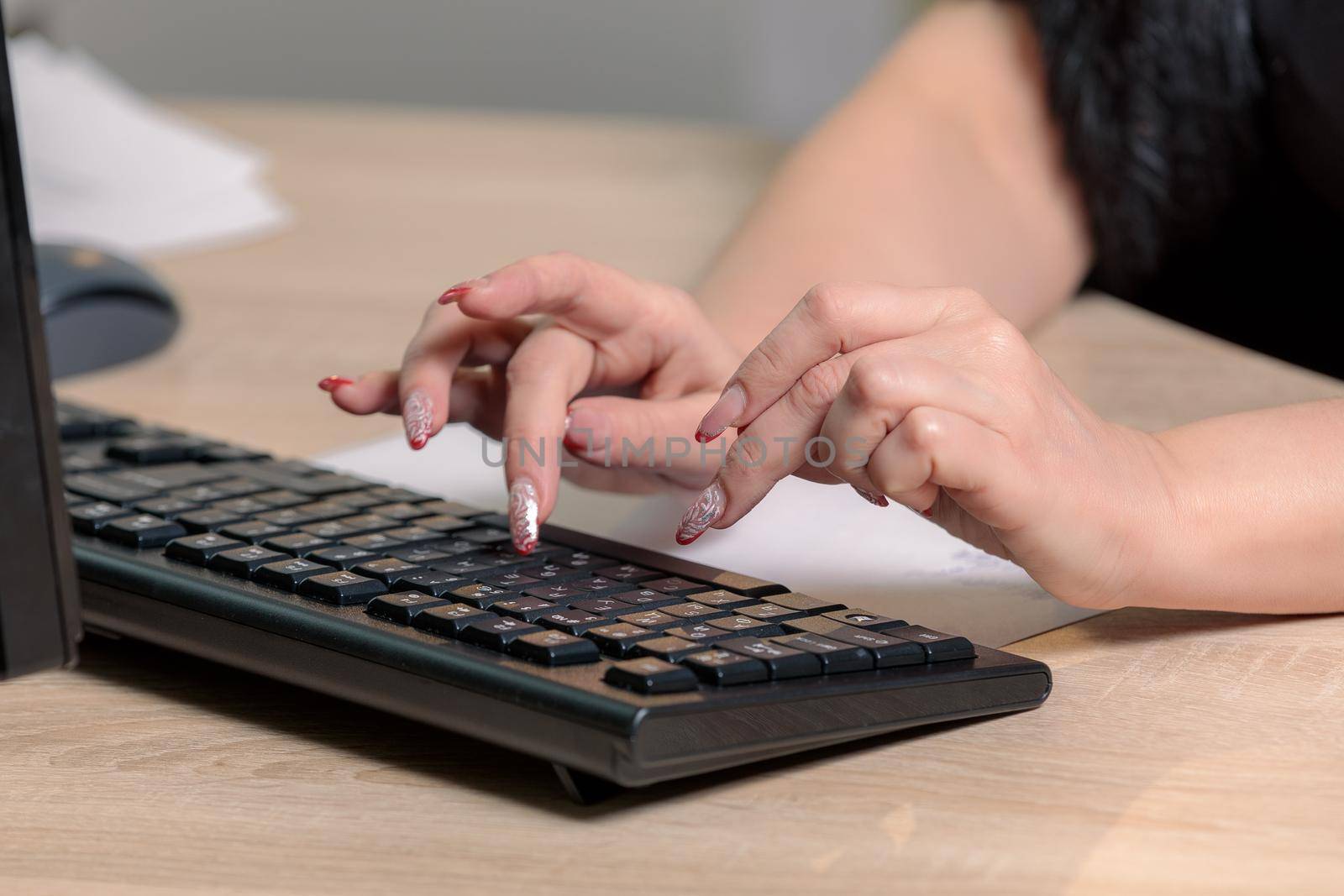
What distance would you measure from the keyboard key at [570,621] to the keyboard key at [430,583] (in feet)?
0.12

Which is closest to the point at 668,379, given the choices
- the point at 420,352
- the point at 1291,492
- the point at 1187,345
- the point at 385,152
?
the point at 420,352

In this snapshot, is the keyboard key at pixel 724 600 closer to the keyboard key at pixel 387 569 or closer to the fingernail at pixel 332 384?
the keyboard key at pixel 387 569

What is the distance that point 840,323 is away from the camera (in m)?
0.45

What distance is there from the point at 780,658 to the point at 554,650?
58 mm

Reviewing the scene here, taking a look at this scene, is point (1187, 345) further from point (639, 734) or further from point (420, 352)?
point (639, 734)

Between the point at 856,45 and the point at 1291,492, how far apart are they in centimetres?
129

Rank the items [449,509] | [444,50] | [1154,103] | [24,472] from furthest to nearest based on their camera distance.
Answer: [444,50] < [1154,103] < [449,509] < [24,472]

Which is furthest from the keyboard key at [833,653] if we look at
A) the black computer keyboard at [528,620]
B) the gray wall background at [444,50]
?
the gray wall background at [444,50]

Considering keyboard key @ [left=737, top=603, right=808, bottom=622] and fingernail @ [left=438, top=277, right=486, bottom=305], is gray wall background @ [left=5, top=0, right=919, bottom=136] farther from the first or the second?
keyboard key @ [left=737, top=603, right=808, bottom=622]

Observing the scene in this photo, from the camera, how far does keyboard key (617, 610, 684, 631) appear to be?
0.40 metres

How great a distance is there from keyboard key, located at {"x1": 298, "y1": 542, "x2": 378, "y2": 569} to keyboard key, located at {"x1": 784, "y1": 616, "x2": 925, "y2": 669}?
0.14m

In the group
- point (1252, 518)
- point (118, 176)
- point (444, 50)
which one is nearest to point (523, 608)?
point (1252, 518)

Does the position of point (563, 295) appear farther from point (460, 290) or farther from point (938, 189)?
point (938, 189)

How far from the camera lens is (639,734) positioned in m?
0.34
